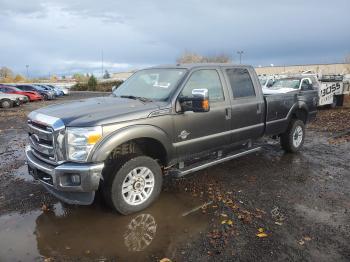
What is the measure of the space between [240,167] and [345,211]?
2.39 meters

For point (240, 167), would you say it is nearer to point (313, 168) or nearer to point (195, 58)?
point (313, 168)

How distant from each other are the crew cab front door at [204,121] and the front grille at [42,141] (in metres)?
1.71

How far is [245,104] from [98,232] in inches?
133

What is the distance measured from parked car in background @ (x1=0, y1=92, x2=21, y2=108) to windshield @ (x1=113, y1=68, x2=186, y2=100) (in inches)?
817

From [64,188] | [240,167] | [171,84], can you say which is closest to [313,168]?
[240,167]

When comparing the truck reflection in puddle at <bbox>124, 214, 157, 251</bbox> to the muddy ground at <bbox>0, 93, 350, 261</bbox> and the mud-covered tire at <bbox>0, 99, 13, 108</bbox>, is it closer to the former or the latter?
the muddy ground at <bbox>0, 93, 350, 261</bbox>

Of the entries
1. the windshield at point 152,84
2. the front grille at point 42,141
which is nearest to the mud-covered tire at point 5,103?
the windshield at point 152,84

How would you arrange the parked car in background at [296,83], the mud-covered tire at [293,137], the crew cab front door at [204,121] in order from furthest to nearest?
the parked car in background at [296,83], the mud-covered tire at [293,137], the crew cab front door at [204,121]

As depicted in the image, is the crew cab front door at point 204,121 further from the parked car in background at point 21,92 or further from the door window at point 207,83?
the parked car in background at point 21,92

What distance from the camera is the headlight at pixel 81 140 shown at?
161 inches

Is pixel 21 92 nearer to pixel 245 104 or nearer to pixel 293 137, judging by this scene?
pixel 293 137

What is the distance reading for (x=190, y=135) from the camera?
523 centimetres

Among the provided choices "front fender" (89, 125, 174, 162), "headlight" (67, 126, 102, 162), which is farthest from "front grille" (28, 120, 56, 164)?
"front fender" (89, 125, 174, 162)

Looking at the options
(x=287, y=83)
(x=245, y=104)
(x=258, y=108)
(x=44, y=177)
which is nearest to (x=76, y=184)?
(x=44, y=177)
